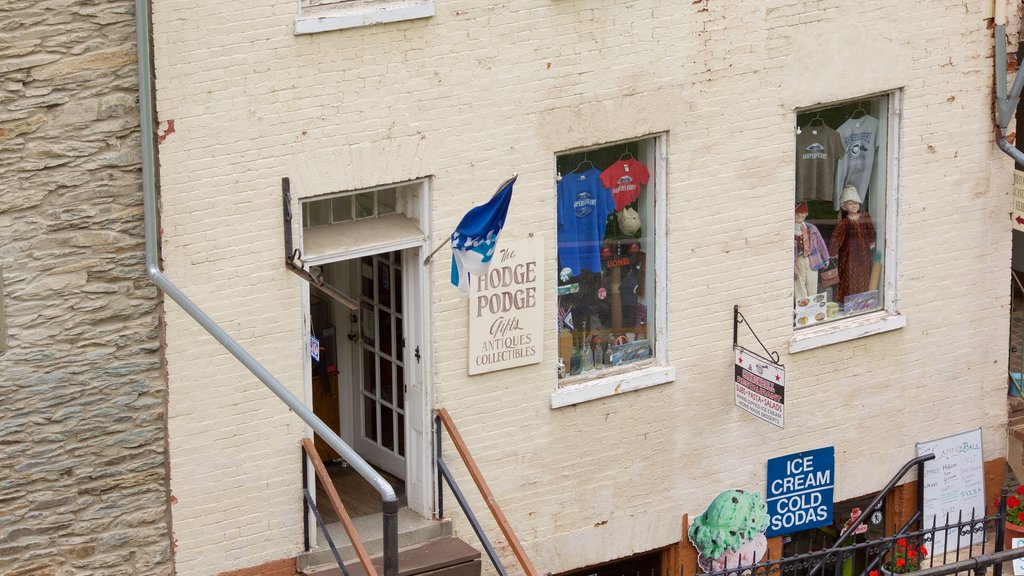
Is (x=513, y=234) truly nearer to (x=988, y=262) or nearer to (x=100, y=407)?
(x=100, y=407)

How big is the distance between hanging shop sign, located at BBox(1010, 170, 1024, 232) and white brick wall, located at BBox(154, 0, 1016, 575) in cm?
17

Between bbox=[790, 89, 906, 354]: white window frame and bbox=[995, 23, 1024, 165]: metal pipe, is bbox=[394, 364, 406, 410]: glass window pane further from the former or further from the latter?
bbox=[995, 23, 1024, 165]: metal pipe

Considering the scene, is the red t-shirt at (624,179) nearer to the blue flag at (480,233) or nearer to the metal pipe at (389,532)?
the blue flag at (480,233)

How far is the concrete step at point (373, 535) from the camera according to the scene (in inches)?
504

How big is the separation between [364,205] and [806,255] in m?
3.84

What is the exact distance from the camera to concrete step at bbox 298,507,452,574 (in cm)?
1279

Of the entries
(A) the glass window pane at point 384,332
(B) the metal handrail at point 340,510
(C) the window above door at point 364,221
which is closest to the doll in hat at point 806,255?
(A) the glass window pane at point 384,332

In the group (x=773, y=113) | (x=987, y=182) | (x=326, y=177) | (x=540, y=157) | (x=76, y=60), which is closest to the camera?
(x=76, y=60)

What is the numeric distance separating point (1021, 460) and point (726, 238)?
4.02 m

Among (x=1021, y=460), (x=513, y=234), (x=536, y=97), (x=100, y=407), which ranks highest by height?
(x=536, y=97)

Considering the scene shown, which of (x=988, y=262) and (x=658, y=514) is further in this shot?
(x=988, y=262)

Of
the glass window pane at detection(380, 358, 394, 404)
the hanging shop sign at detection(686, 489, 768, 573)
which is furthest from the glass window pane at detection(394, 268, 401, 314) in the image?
the hanging shop sign at detection(686, 489, 768, 573)

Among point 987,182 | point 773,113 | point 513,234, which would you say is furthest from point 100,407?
point 987,182

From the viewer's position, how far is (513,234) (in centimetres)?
1304
